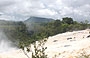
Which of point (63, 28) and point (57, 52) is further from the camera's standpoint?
point (63, 28)

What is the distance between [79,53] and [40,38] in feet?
45.9

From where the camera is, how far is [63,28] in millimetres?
84375

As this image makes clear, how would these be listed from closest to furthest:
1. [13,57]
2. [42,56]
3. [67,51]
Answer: [42,56] < [67,51] < [13,57]

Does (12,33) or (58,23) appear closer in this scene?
(58,23)

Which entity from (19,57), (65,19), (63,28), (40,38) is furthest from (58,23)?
(40,38)

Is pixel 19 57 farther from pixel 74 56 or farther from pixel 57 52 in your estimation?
pixel 74 56

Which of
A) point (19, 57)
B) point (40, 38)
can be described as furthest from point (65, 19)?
point (40, 38)

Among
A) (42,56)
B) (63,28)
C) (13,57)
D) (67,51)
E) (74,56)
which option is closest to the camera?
(42,56)

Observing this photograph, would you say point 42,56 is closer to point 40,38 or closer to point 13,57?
point 40,38

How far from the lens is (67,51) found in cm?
2592

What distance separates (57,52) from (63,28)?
57.9m

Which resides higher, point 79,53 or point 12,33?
point 79,53

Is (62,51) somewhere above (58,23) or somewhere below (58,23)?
above

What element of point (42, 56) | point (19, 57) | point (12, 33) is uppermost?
point (42, 56)
